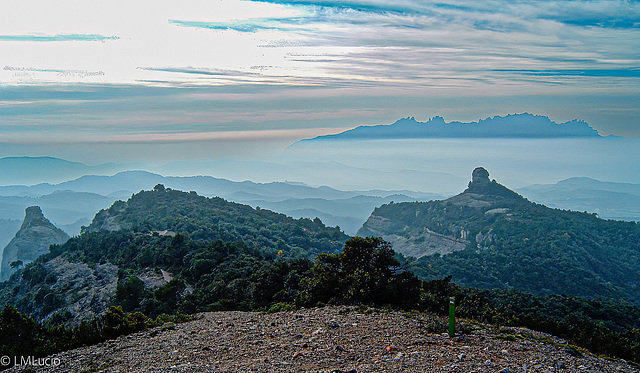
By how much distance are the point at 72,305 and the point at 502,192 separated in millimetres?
81665

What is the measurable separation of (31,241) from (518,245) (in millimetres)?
83747

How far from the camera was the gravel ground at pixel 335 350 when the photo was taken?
397 inches

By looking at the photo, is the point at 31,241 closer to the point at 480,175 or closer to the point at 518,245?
the point at 518,245

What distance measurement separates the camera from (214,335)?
13.8 m

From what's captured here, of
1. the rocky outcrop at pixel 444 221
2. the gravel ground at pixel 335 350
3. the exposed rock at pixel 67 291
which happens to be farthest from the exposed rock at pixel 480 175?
the gravel ground at pixel 335 350

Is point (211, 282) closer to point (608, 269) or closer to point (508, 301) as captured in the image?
point (508, 301)

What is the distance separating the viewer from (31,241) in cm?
7750

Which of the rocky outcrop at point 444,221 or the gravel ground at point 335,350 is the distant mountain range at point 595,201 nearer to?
the rocky outcrop at point 444,221

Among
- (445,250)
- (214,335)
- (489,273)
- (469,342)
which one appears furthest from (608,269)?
(214,335)

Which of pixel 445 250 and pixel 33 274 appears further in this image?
pixel 445 250

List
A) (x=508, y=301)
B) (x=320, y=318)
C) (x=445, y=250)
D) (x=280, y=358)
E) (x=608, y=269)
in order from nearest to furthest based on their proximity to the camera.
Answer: (x=280, y=358)
(x=320, y=318)
(x=508, y=301)
(x=608, y=269)
(x=445, y=250)

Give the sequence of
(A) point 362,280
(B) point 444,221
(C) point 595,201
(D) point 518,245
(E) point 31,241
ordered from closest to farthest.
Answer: (A) point 362,280 → (D) point 518,245 → (E) point 31,241 → (B) point 444,221 → (C) point 595,201

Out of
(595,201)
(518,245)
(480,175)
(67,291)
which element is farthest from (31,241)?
→ (595,201)

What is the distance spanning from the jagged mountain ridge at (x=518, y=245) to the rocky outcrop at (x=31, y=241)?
6611 centimetres
